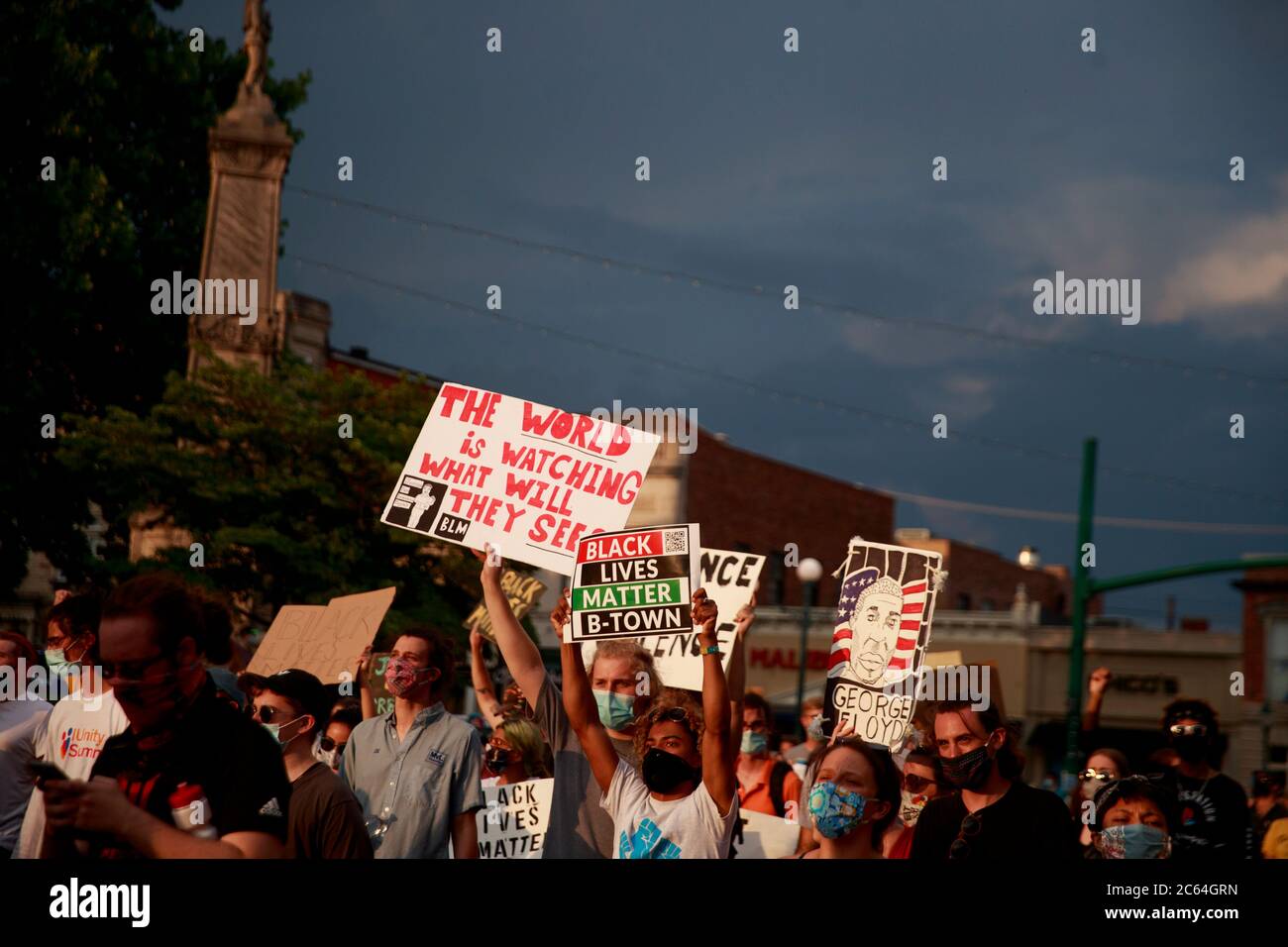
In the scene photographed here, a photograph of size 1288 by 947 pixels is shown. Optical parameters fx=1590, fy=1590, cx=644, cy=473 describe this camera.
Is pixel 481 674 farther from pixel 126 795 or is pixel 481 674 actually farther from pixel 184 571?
pixel 184 571

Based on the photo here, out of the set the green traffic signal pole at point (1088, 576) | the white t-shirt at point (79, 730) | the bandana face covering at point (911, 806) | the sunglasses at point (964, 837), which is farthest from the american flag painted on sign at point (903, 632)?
the green traffic signal pole at point (1088, 576)

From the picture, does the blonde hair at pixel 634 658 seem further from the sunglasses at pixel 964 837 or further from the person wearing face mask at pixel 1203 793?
the person wearing face mask at pixel 1203 793

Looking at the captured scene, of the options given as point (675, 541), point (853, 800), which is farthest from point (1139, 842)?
point (675, 541)

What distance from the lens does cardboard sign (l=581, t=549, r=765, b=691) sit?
7.90 m

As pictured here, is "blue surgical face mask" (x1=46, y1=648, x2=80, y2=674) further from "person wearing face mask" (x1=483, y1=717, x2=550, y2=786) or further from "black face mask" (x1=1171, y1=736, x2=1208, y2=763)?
"black face mask" (x1=1171, y1=736, x2=1208, y2=763)

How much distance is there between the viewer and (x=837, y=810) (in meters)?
5.00

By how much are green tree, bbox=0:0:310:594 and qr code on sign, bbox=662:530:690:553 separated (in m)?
18.9

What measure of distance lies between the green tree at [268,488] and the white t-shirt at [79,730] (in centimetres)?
1619

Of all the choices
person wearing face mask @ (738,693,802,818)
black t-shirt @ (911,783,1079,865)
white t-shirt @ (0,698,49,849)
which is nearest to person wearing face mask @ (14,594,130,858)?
white t-shirt @ (0,698,49,849)

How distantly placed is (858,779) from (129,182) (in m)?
23.7

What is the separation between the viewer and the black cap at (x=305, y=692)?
18.5 feet
